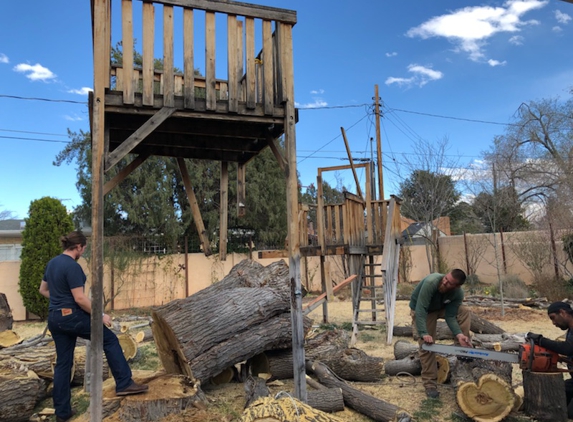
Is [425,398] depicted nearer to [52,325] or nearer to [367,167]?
[52,325]

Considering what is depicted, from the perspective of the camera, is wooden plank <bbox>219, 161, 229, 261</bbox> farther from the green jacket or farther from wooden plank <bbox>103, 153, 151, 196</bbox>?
the green jacket

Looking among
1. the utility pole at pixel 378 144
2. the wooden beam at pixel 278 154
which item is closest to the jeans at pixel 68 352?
the wooden beam at pixel 278 154

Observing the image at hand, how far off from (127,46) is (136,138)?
863mm

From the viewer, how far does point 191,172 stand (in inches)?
698

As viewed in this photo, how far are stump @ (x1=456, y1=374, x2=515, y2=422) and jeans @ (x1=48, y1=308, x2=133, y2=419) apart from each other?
3377 mm

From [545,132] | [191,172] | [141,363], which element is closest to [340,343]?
[141,363]

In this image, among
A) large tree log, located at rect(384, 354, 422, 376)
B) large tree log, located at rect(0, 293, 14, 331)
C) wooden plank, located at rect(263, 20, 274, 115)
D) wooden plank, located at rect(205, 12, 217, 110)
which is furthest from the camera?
large tree log, located at rect(0, 293, 14, 331)

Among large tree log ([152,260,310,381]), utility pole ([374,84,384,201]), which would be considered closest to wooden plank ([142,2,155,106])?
large tree log ([152,260,310,381])

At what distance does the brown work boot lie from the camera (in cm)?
439

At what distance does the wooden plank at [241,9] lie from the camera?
4.42 meters

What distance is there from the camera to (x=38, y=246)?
12977 mm

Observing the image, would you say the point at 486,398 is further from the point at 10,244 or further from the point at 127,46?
the point at 10,244

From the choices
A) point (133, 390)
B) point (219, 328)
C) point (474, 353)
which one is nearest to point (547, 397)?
point (474, 353)

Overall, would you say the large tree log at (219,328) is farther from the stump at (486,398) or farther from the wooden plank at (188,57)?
the wooden plank at (188,57)
